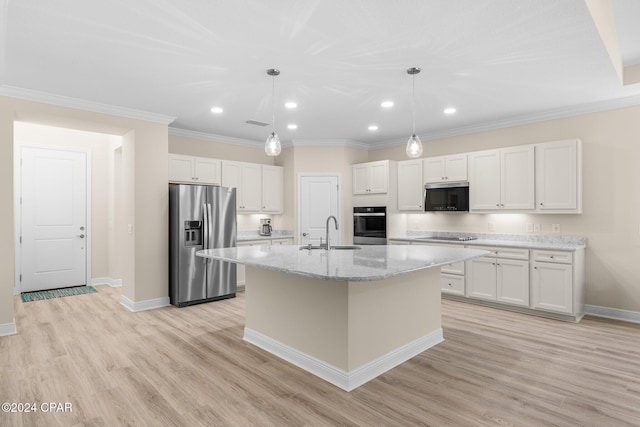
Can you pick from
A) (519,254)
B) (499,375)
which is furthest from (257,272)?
(519,254)

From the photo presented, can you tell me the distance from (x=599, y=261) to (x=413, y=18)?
3948 millimetres

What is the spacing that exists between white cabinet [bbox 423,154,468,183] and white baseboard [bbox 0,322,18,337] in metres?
5.60

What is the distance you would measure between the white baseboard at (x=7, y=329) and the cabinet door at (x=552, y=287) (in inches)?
232

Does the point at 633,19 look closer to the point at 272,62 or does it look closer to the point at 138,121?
the point at 272,62

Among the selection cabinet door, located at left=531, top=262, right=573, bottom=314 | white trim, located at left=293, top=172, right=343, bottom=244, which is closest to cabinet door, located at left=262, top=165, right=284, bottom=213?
white trim, located at left=293, top=172, right=343, bottom=244

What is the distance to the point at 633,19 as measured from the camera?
2.87 meters

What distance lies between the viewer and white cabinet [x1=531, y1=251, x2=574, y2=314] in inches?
165

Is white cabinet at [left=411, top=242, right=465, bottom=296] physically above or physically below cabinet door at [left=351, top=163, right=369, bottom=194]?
below

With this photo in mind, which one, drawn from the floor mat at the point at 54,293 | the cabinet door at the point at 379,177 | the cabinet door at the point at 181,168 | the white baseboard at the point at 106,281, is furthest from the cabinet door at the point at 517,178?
the floor mat at the point at 54,293

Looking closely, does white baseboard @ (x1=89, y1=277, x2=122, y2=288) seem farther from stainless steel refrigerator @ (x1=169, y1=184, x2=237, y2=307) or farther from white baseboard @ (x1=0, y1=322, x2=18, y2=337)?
white baseboard @ (x1=0, y1=322, x2=18, y2=337)

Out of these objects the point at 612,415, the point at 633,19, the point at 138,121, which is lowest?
the point at 612,415

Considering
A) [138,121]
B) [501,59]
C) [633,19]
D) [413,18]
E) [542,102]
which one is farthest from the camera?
[138,121]

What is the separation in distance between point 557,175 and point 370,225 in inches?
111

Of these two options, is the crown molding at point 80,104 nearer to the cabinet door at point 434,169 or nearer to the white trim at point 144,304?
the white trim at point 144,304
